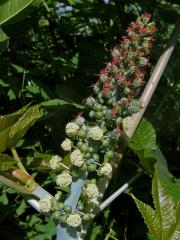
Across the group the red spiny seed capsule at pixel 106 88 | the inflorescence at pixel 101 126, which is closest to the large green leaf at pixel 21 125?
the inflorescence at pixel 101 126

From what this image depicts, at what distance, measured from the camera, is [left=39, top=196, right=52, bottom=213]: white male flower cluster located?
59.4 inches

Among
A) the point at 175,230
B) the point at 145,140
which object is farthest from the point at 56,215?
the point at 145,140

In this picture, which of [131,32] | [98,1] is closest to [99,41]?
[98,1]

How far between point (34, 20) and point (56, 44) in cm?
25

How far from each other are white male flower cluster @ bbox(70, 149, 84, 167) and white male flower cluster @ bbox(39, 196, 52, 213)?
0.46 feet

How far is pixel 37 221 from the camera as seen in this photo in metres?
2.36

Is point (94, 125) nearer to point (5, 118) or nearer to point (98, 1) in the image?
point (5, 118)

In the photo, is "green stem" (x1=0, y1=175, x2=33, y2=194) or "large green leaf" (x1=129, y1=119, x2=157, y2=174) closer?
"green stem" (x1=0, y1=175, x2=33, y2=194)

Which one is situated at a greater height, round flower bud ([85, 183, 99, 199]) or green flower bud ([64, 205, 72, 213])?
round flower bud ([85, 183, 99, 199])

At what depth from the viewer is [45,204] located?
151cm

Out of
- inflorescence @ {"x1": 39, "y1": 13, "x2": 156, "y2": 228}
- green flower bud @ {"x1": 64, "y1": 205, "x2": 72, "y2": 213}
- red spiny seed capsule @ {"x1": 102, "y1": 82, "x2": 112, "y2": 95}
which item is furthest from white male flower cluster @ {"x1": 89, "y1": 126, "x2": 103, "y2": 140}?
green flower bud @ {"x1": 64, "y1": 205, "x2": 72, "y2": 213}

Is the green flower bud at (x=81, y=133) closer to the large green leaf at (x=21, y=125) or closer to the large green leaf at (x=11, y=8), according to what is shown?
the large green leaf at (x=21, y=125)

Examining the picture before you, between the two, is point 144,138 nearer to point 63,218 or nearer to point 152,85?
point 152,85

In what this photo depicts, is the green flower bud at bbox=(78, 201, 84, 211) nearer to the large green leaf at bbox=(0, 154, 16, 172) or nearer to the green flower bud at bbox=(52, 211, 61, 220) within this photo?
the green flower bud at bbox=(52, 211, 61, 220)
